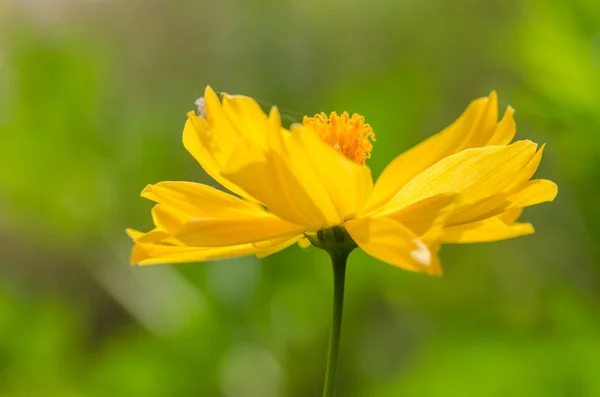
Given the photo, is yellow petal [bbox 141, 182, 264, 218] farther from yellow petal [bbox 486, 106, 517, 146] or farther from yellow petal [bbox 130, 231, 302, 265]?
yellow petal [bbox 486, 106, 517, 146]

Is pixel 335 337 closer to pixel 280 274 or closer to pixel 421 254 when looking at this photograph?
pixel 421 254

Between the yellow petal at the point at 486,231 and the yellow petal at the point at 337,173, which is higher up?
the yellow petal at the point at 337,173

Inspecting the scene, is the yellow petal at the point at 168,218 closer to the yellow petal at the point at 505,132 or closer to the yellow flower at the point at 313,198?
the yellow flower at the point at 313,198

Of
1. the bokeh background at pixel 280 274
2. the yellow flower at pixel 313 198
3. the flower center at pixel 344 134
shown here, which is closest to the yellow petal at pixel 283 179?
the yellow flower at pixel 313 198

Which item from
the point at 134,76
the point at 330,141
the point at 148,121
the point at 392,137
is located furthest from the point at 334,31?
the point at 330,141

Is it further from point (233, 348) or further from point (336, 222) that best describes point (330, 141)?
point (233, 348)

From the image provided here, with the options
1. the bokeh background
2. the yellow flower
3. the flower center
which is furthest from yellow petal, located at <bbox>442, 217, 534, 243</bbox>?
the bokeh background
